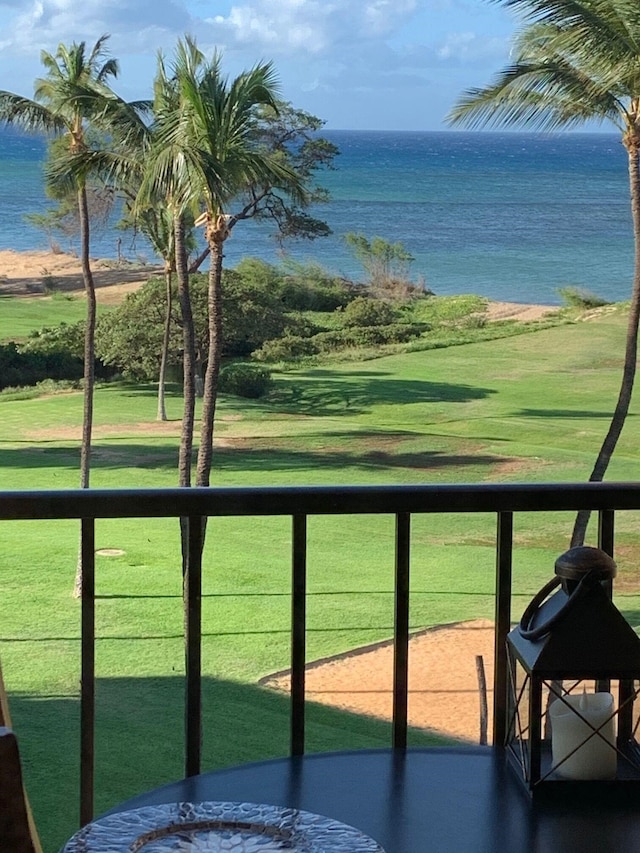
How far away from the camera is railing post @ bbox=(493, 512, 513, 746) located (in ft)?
4.18

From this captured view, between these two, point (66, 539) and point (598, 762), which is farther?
point (66, 539)

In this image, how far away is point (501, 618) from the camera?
130 centimetres

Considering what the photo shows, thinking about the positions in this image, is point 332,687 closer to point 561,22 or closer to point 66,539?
point 66,539

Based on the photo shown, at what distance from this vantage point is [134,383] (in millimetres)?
18906

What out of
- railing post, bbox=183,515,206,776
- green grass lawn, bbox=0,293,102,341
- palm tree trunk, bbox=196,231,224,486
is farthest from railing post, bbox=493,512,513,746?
green grass lawn, bbox=0,293,102,341

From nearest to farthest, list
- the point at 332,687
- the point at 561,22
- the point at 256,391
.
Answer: the point at 561,22 < the point at 332,687 < the point at 256,391

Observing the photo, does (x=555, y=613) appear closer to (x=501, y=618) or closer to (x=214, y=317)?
(x=501, y=618)

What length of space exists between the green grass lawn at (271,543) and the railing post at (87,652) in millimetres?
8077

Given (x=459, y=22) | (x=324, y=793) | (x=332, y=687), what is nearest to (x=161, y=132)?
(x=332, y=687)

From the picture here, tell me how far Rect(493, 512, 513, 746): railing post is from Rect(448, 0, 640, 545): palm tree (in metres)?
9.35

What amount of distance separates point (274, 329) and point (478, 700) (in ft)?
30.5

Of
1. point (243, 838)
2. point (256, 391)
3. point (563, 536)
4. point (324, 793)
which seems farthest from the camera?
point (256, 391)

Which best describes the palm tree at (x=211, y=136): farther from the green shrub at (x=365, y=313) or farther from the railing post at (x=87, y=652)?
the railing post at (x=87, y=652)

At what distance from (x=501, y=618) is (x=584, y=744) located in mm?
344
